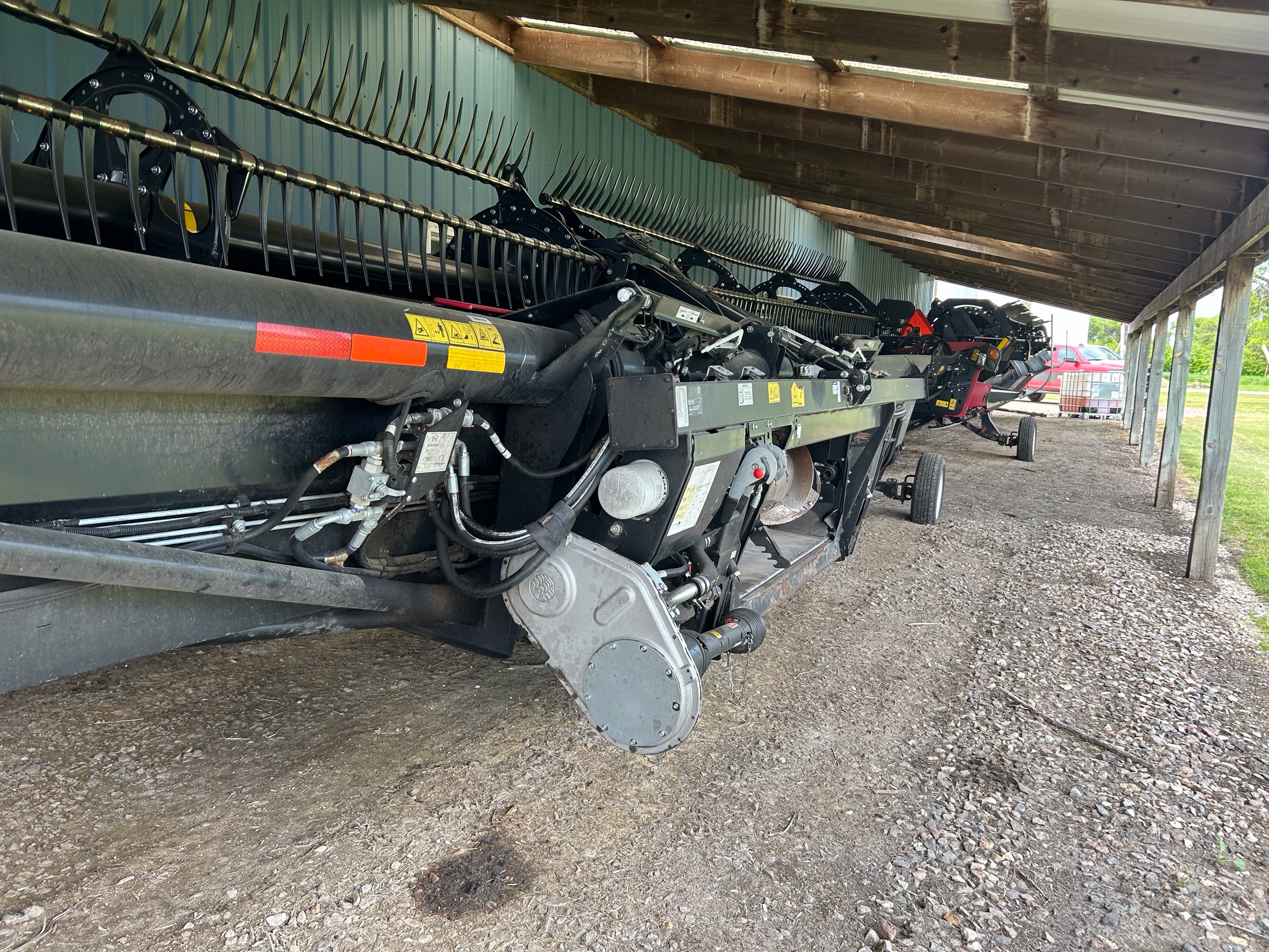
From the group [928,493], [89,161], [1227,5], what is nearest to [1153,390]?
[928,493]

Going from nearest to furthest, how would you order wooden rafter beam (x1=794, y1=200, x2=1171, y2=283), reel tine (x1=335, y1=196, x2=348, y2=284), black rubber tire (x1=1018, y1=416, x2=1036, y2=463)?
reel tine (x1=335, y1=196, x2=348, y2=284) → wooden rafter beam (x1=794, y1=200, x2=1171, y2=283) → black rubber tire (x1=1018, y1=416, x2=1036, y2=463)

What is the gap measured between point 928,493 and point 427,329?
5416mm

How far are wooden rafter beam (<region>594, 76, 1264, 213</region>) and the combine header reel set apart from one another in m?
3.93

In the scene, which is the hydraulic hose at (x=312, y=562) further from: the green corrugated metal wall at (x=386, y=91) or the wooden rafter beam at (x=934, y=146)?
the wooden rafter beam at (x=934, y=146)

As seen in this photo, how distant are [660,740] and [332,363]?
1.17 metres

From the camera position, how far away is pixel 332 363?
1.69 meters

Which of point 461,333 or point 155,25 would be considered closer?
point 461,333

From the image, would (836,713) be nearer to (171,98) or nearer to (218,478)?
(218,478)

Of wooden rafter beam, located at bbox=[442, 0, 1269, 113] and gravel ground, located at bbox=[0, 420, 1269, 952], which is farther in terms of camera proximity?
wooden rafter beam, located at bbox=[442, 0, 1269, 113]

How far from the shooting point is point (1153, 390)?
34.1 feet

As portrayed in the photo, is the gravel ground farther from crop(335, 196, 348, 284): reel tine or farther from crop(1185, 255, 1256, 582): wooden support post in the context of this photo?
crop(1185, 255, 1256, 582): wooden support post

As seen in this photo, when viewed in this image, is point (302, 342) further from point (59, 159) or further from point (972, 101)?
point (972, 101)

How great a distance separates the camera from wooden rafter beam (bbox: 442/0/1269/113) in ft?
13.0

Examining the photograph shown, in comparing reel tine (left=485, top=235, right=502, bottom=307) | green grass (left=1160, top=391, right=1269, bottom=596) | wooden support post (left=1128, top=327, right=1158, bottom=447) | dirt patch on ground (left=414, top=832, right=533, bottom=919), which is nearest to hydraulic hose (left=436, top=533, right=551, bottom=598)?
dirt patch on ground (left=414, top=832, right=533, bottom=919)
